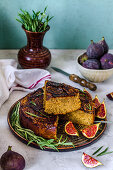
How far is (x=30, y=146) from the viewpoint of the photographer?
5.00 ft

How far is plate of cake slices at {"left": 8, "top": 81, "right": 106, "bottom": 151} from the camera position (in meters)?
1.52

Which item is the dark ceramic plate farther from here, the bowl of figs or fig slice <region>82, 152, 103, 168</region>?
the bowl of figs

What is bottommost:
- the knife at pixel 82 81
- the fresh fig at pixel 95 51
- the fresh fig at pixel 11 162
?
the knife at pixel 82 81

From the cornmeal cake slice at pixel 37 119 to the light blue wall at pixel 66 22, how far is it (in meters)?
1.09

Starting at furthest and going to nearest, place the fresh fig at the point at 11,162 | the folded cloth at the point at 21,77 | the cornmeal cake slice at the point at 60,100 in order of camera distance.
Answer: the folded cloth at the point at 21,77
the cornmeal cake slice at the point at 60,100
the fresh fig at the point at 11,162

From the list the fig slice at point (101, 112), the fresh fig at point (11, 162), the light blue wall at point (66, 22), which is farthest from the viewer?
the light blue wall at point (66, 22)

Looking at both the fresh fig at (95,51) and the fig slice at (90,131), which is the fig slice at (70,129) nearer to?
the fig slice at (90,131)

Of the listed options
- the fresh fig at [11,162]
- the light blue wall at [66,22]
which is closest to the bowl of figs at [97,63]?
the light blue wall at [66,22]

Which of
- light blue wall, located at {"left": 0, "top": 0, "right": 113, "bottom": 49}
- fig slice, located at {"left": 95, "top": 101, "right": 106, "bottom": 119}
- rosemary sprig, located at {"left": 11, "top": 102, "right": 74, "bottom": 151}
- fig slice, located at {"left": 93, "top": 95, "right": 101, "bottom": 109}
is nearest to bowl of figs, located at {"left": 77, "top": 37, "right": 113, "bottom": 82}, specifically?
fig slice, located at {"left": 93, "top": 95, "right": 101, "bottom": 109}

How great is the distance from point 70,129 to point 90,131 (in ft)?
0.40

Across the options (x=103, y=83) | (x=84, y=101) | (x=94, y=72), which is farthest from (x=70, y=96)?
(x=103, y=83)

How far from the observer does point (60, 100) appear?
1.60 meters

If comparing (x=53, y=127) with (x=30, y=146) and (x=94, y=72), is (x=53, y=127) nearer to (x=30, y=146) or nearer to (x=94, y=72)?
(x=30, y=146)

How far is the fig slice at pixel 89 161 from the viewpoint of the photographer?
1.40m
